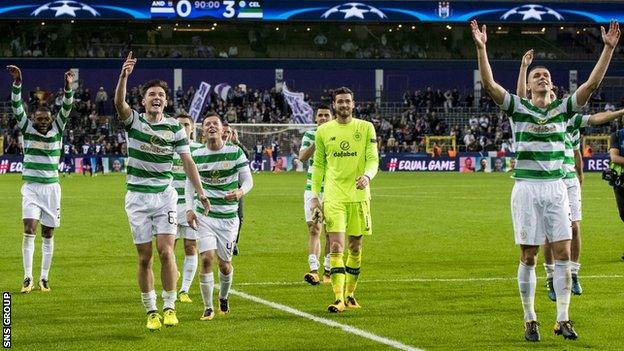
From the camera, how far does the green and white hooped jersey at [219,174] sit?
40.0 feet

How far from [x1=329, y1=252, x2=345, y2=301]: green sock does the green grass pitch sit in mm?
286

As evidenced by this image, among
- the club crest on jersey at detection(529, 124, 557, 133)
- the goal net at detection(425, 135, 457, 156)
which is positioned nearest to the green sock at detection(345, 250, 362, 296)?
the club crest on jersey at detection(529, 124, 557, 133)

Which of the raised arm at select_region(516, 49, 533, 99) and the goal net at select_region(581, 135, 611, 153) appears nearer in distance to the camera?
the raised arm at select_region(516, 49, 533, 99)

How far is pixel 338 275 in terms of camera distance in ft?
40.6

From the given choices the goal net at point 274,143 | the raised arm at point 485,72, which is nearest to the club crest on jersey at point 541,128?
the raised arm at point 485,72

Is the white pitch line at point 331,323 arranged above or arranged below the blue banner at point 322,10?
below

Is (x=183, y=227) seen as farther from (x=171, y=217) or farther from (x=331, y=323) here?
(x=331, y=323)

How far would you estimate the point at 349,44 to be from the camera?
71688mm

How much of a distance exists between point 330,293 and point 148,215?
348cm

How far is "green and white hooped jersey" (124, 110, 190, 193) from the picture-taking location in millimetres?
11258

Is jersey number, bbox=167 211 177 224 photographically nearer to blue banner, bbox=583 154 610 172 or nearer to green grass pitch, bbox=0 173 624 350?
green grass pitch, bbox=0 173 624 350

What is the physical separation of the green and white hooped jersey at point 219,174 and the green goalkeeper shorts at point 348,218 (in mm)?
1058

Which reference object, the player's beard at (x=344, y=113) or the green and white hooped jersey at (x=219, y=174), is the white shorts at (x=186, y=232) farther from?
the player's beard at (x=344, y=113)

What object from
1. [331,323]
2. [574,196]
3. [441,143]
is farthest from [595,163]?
[331,323]
